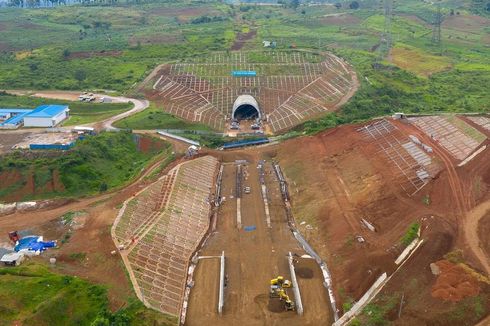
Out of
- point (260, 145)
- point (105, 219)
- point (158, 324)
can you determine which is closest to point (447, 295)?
point (158, 324)

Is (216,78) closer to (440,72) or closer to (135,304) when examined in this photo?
(440,72)

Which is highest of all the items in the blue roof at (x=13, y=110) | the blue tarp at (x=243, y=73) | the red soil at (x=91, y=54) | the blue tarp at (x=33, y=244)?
the red soil at (x=91, y=54)

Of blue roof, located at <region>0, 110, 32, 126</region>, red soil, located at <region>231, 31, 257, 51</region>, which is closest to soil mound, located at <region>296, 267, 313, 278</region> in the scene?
blue roof, located at <region>0, 110, 32, 126</region>

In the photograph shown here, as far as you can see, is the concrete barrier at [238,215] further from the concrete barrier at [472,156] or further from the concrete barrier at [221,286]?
the concrete barrier at [472,156]

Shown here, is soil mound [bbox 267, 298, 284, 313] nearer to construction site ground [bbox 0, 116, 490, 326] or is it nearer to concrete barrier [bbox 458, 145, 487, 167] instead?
construction site ground [bbox 0, 116, 490, 326]

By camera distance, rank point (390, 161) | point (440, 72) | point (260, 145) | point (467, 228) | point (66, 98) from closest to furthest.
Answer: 1. point (467, 228)
2. point (390, 161)
3. point (260, 145)
4. point (66, 98)
5. point (440, 72)

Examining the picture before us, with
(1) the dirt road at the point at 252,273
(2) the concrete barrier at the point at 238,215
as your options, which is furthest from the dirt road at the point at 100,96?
(1) the dirt road at the point at 252,273

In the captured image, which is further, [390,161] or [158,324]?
[390,161]
